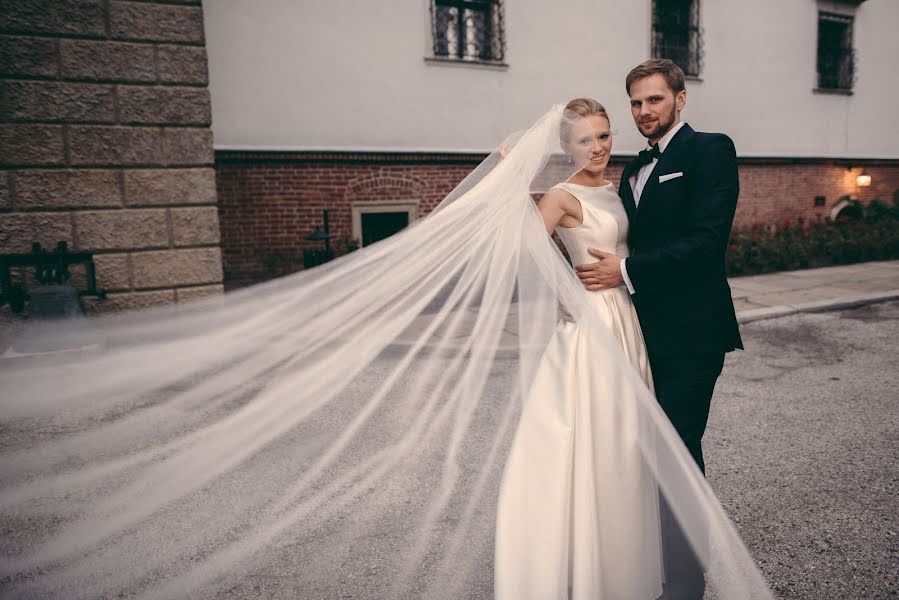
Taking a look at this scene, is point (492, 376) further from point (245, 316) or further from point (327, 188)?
point (327, 188)

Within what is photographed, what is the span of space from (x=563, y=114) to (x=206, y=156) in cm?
431

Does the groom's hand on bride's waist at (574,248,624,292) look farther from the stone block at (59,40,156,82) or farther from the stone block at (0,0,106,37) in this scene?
the stone block at (0,0,106,37)

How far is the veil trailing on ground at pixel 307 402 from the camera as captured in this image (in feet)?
6.78

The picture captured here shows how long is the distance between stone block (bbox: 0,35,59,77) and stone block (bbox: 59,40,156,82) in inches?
3.6

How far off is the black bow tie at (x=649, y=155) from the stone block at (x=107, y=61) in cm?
470

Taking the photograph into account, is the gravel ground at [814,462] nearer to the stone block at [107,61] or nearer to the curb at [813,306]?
the curb at [813,306]

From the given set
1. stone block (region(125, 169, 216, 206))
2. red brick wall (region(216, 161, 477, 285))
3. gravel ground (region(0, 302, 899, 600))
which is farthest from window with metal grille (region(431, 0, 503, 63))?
gravel ground (region(0, 302, 899, 600))

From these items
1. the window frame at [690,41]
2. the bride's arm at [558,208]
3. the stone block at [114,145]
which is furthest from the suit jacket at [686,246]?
the window frame at [690,41]

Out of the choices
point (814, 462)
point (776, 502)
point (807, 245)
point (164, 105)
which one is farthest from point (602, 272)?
point (807, 245)

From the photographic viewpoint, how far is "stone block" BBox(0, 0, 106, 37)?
4840 millimetres

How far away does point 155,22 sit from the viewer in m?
5.19

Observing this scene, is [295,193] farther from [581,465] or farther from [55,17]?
[581,465]

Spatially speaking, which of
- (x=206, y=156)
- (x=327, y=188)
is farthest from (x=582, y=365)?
(x=327, y=188)

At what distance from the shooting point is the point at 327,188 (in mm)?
9555
